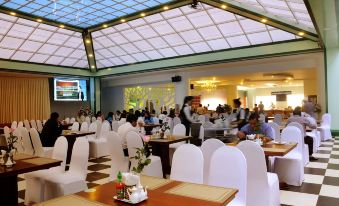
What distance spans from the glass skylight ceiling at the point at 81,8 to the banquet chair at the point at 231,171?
8201mm


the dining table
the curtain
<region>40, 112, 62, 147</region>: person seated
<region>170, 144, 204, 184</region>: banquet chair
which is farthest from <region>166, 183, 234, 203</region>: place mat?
the curtain

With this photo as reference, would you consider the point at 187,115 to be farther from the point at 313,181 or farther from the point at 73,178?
the point at 73,178

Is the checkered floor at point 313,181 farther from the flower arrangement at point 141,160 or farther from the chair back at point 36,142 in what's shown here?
the flower arrangement at point 141,160

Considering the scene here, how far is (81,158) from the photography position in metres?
3.86

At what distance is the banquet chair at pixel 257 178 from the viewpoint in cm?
300

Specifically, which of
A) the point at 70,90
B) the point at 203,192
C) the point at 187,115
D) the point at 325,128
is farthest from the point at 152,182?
the point at 70,90

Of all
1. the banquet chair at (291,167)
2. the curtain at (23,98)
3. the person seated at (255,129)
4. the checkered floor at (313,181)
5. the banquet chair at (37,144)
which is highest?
the curtain at (23,98)

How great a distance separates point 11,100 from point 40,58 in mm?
2441

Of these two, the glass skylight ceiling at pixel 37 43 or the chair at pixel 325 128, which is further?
the glass skylight ceiling at pixel 37 43

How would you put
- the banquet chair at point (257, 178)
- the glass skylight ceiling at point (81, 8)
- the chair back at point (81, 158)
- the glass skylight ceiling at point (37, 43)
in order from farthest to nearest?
the glass skylight ceiling at point (37, 43), the glass skylight ceiling at point (81, 8), the chair back at point (81, 158), the banquet chair at point (257, 178)

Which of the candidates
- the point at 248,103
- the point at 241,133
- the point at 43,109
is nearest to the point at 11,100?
the point at 43,109

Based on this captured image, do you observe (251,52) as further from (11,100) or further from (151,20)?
(11,100)

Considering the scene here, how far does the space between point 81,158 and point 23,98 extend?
38.3 ft

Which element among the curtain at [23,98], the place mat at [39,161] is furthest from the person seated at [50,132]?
the curtain at [23,98]
